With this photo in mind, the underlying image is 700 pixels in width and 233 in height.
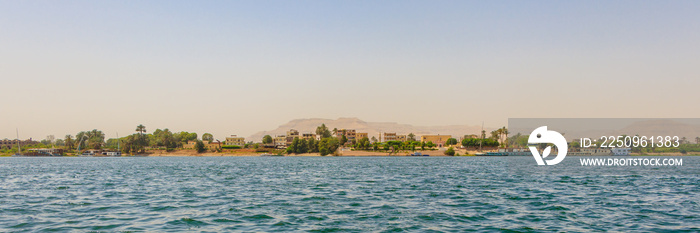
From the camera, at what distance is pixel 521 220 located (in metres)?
26.2

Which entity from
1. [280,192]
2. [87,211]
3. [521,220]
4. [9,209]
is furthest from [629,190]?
[9,209]

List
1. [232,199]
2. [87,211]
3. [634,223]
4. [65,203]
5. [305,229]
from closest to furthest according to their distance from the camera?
[305,229] < [634,223] < [87,211] < [65,203] < [232,199]

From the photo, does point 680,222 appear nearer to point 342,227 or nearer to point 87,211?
point 342,227

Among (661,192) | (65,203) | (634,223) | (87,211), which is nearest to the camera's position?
(634,223)

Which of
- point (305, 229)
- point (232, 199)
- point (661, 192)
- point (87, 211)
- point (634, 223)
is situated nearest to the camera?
point (305, 229)

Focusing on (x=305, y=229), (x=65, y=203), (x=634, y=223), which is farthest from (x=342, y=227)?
(x=65, y=203)

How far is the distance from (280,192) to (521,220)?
2144cm

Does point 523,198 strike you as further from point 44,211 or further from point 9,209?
point 9,209

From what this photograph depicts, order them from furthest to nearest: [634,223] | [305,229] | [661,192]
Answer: [661,192], [634,223], [305,229]

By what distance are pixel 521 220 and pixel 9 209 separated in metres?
29.3

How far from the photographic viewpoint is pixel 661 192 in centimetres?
Answer: 4184

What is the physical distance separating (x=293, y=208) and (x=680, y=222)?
67.6ft

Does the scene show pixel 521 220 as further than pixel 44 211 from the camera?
No

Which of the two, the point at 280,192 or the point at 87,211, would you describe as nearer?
the point at 87,211
